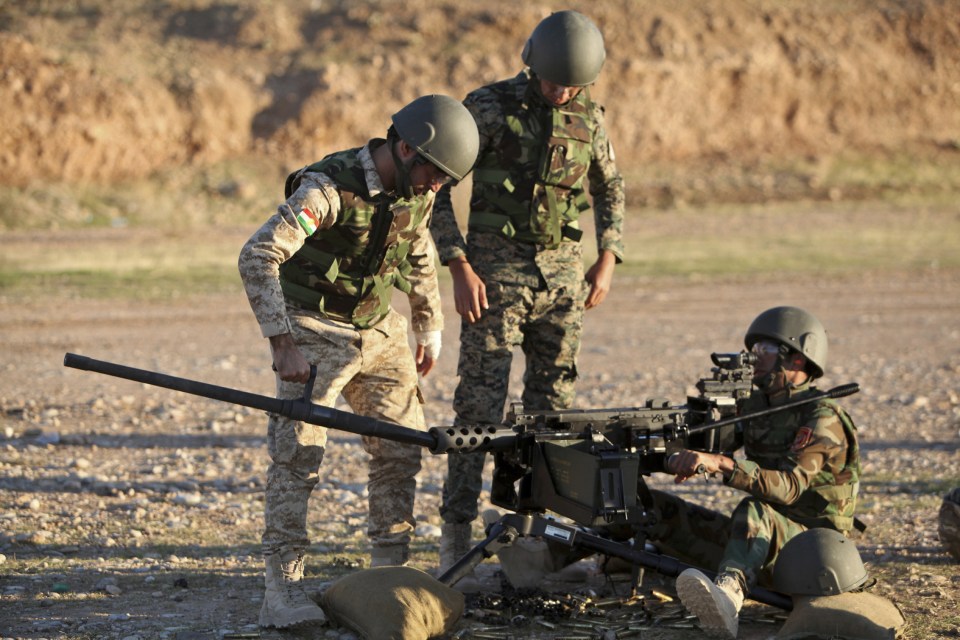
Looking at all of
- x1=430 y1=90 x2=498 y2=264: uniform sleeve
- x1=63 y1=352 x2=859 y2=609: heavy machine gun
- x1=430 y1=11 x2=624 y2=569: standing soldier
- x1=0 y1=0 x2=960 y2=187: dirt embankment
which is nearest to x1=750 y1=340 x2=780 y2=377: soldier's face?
x1=63 y1=352 x2=859 y2=609: heavy machine gun

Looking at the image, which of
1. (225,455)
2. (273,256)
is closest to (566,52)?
(273,256)

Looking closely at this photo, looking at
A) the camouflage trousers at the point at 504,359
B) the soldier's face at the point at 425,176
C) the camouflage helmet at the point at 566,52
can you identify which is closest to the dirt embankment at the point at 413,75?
the camouflage trousers at the point at 504,359

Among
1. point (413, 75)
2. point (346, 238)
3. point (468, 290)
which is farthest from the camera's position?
point (413, 75)

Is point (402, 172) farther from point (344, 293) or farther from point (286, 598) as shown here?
point (286, 598)

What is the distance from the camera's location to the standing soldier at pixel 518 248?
6.70m

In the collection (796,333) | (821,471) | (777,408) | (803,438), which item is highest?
(796,333)

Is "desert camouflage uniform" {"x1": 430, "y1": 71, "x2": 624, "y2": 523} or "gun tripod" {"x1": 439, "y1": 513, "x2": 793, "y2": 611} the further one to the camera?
"desert camouflage uniform" {"x1": 430, "y1": 71, "x2": 624, "y2": 523}

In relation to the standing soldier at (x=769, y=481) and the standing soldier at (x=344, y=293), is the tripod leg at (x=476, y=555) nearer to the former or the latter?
the standing soldier at (x=344, y=293)

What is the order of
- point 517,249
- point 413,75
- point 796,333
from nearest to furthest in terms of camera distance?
point 796,333, point 517,249, point 413,75

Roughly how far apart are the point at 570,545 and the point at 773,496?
3.24 ft

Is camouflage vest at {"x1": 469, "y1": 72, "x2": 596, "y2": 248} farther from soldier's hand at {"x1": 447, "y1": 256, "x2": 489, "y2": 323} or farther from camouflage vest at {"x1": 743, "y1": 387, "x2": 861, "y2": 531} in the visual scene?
camouflage vest at {"x1": 743, "y1": 387, "x2": 861, "y2": 531}

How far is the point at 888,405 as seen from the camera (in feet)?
37.8

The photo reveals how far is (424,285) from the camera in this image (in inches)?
255

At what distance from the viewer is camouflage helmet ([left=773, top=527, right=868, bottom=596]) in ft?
19.1
